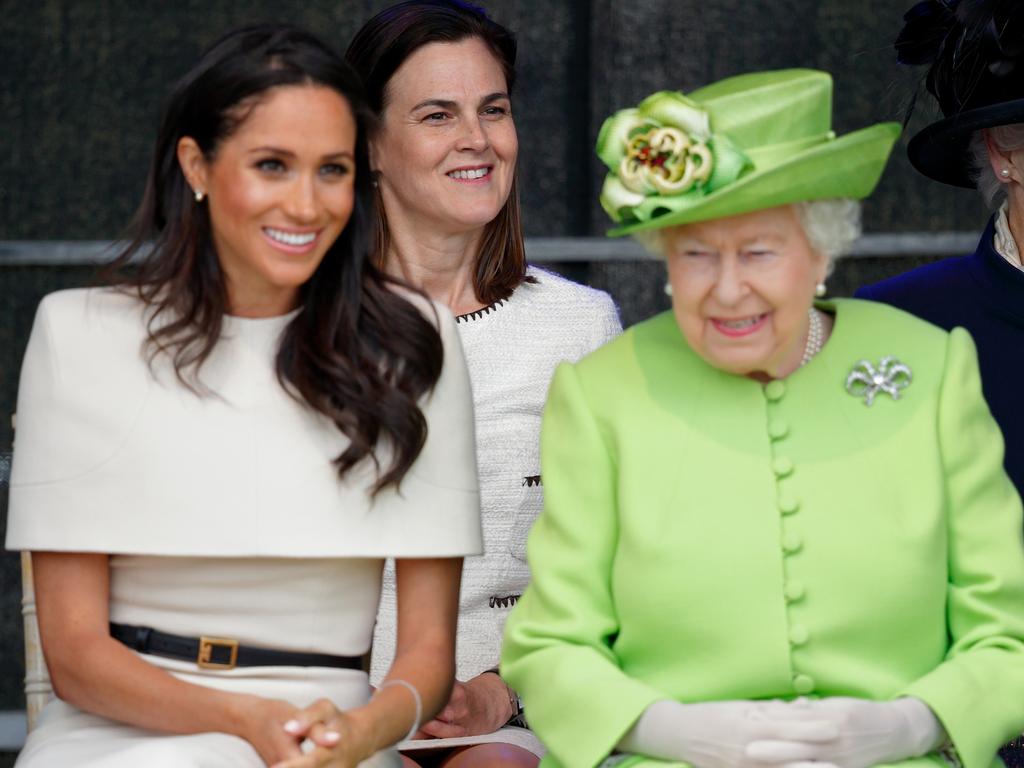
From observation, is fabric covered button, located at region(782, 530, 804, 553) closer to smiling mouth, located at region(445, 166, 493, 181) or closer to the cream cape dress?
Result: the cream cape dress

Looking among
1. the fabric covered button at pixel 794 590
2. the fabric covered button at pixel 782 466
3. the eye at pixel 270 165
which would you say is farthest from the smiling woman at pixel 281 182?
the fabric covered button at pixel 794 590

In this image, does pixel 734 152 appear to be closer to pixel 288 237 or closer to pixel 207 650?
pixel 288 237

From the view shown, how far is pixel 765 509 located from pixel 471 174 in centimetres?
133

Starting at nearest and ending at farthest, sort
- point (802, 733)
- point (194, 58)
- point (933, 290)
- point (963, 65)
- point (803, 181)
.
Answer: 1. point (802, 733)
2. point (803, 181)
3. point (963, 65)
4. point (933, 290)
5. point (194, 58)

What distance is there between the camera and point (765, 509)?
3.11 meters

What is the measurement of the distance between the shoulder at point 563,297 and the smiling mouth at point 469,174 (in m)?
0.27

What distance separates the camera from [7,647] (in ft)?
18.0

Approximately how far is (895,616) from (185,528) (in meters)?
1.18

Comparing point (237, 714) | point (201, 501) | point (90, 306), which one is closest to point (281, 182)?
point (90, 306)

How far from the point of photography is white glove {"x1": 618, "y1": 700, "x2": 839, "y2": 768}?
291 centimetres

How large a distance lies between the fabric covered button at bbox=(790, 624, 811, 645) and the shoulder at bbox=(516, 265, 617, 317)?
52.1 inches

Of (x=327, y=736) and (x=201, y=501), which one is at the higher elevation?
(x=201, y=501)

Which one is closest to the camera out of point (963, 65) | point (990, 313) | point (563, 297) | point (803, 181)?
point (803, 181)

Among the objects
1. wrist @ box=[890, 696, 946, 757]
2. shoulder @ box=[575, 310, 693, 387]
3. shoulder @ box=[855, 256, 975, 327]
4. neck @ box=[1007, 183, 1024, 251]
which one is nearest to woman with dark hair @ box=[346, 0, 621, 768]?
shoulder @ box=[855, 256, 975, 327]
